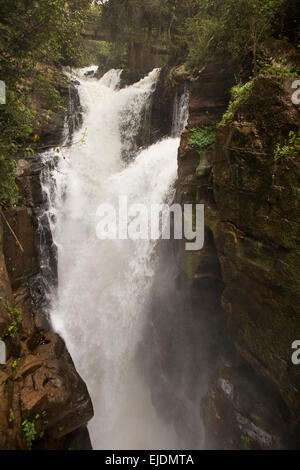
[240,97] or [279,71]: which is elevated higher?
[279,71]

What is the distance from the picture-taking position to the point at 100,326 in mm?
7441

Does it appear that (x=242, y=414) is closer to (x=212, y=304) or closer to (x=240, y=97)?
(x=212, y=304)

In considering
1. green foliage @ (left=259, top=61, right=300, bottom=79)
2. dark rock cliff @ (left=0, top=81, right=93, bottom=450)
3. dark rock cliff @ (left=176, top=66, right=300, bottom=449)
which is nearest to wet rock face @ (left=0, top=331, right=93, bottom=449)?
dark rock cliff @ (left=0, top=81, right=93, bottom=450)

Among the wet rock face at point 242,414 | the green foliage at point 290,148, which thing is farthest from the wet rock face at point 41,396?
the green foliage at point 290,148

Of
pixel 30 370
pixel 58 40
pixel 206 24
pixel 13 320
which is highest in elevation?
pixel 206 24

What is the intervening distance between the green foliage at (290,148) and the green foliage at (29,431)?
614 cm

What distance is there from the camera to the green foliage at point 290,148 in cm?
382

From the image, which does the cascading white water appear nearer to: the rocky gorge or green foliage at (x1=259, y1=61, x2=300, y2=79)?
the rocky gorge

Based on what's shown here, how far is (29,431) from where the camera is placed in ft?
13.3

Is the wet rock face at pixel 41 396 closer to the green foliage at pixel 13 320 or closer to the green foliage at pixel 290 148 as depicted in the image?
the green foliage at pixel 13 320

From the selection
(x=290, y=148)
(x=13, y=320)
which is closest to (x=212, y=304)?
(x=290, y=148)

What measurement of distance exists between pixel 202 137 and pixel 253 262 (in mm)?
3758

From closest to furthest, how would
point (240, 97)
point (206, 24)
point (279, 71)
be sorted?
1. point (279, 71)
2. point (240, 97)
3. point (206, 24)

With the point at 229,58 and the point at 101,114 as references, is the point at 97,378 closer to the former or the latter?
the point at 229,58
